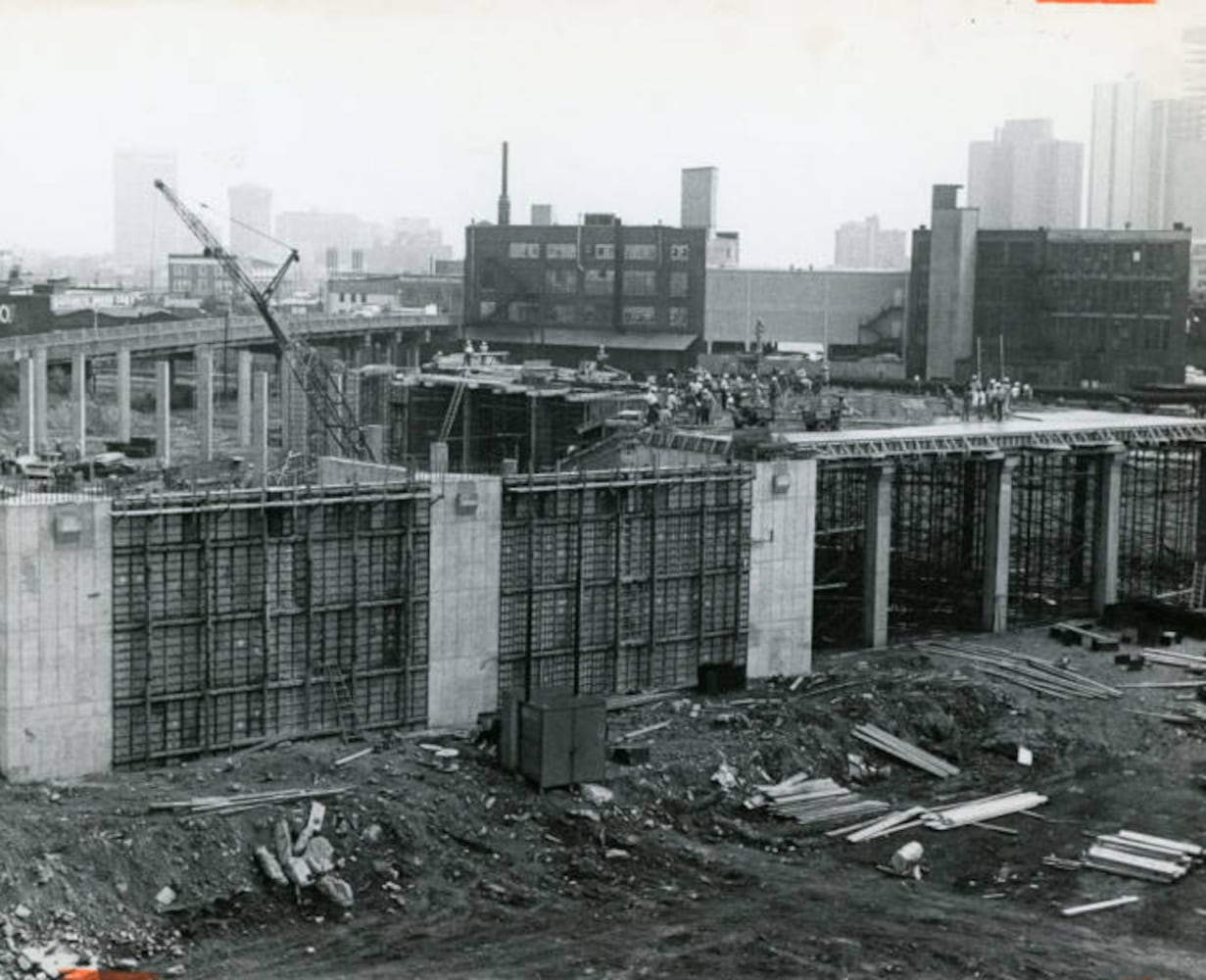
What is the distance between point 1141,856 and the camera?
3033 cm

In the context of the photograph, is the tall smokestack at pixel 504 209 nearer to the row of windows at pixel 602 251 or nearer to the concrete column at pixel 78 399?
the row of windows at pixel 602 251

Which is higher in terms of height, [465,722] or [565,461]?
[565,461]

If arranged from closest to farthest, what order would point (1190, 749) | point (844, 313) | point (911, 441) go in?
point (1190, 749) → point (911, 441) → point (844, 313)

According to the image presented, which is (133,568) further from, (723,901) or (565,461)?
(565,461)

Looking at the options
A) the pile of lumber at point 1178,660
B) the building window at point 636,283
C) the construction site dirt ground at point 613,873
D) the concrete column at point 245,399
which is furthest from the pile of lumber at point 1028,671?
the building window at point 636,283

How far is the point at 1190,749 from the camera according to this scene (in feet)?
124

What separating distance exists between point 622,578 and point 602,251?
237ft

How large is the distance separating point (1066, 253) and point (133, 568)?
76.3 metres

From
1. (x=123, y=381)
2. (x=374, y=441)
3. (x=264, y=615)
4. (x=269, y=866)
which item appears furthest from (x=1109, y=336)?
(x=269, y=866)

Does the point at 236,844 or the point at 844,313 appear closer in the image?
the point at 236,844

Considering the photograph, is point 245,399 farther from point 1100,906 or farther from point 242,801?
point 1100,906

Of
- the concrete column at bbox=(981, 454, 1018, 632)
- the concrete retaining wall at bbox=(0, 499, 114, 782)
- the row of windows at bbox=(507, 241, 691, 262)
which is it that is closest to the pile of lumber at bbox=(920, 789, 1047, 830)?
the concrete retaining wall at bbox=(0, 499, 114, 782)

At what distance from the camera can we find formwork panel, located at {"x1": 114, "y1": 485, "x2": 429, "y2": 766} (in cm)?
3092

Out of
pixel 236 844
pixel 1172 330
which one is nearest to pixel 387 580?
pixel 236 844
